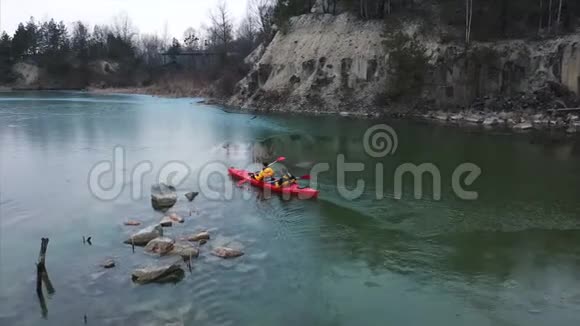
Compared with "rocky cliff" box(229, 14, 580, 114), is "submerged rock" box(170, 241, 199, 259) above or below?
below

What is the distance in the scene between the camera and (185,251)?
12.5m

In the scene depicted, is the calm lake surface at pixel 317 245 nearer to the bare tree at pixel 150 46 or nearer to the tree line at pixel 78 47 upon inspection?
the tree line at pixel 78 47

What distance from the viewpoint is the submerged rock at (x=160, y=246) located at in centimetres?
1262

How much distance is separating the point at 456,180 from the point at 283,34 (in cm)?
3457

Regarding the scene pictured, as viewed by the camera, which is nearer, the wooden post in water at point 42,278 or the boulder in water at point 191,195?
the wooden post in water at point 42,278

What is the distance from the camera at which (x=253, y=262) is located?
1225cm

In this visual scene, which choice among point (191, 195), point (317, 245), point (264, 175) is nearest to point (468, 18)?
point (264, 175)

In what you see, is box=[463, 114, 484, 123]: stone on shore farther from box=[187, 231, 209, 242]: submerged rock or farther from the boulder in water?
box=[187, 231, 209, 242]: submerged rock

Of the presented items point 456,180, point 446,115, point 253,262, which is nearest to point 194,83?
point 446,115

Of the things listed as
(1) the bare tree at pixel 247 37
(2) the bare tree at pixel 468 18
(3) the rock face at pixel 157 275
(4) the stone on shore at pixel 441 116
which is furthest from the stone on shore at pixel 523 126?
(1) the bare tree at pixel 247 37

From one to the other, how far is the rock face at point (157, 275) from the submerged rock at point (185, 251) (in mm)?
849

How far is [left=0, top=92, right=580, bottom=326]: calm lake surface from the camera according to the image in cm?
1005

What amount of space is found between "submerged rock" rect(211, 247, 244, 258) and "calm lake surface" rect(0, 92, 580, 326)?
27cm

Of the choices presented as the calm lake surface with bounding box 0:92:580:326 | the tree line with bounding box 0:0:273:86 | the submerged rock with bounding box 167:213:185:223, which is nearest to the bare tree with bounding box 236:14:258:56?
the tree line with bounding box 0:0:273:86
